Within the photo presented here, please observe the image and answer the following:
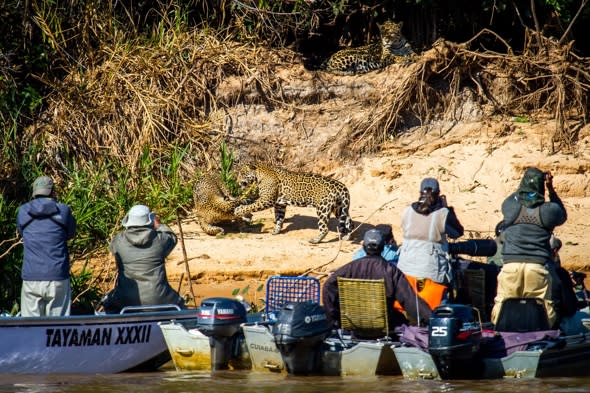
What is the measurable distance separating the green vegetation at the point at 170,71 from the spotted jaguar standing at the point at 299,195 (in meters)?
0.69

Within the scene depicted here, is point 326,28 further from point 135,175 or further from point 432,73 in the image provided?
point 135,175

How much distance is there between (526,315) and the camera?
1109 cm

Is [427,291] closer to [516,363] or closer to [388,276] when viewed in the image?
[388,276]

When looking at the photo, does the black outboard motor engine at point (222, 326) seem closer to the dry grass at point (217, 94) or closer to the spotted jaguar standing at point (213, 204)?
the spotted jaguar standing at point (213, 204)

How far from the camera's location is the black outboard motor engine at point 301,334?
11000 millimetres

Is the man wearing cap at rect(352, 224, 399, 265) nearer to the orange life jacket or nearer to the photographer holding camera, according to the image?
the orange life jacket

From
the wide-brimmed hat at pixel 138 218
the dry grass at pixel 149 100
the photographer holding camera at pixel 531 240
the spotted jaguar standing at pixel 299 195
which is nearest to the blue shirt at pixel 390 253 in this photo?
the photographer holding camera at pixel 531 240

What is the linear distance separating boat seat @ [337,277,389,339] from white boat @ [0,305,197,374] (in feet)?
5.53

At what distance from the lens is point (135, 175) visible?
699 inches

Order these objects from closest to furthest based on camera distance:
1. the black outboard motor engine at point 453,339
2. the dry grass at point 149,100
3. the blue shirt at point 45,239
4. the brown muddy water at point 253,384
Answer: the black outboard motor engine at point 453,339, the brown muddy water at point 253,384, the blue shirt at point 45,239, the dry grass at point 149,100

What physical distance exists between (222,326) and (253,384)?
736 millimetres

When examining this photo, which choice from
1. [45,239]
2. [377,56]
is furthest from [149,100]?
[45,239]

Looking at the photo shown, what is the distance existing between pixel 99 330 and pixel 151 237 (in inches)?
40.4

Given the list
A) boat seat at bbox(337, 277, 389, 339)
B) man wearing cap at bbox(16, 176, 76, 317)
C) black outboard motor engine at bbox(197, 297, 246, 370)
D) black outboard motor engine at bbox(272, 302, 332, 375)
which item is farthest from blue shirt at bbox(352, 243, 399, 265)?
man wearing cap at bbox(16, 176, 76, 317)
